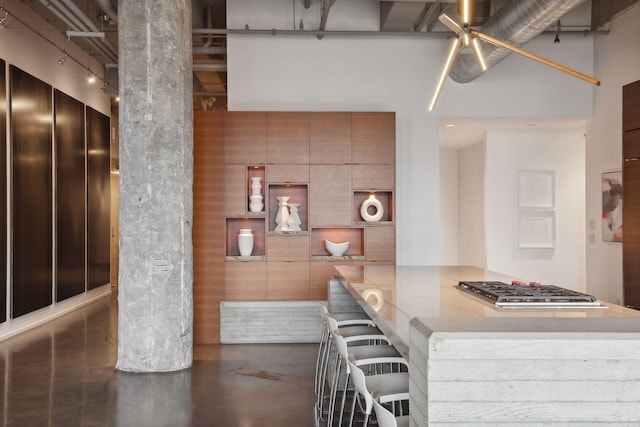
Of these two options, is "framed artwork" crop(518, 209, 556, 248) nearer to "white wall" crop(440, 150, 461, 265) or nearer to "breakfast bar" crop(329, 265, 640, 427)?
"white wall" crop(440, 150, 461, 265)

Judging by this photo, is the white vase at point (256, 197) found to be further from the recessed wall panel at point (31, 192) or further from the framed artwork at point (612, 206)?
the framed artwork at point (612, 206)

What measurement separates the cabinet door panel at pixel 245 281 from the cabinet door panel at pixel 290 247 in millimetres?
230

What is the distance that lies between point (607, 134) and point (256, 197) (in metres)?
4.48

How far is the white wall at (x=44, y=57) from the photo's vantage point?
7.34 meters

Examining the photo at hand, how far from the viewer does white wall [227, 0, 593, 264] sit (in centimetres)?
761

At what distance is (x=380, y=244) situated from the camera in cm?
711

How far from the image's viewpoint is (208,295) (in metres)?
6.90

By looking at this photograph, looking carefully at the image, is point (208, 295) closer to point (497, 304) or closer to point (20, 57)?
point (20, 57)

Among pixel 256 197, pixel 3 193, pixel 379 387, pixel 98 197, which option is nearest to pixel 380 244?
pixel 256 197

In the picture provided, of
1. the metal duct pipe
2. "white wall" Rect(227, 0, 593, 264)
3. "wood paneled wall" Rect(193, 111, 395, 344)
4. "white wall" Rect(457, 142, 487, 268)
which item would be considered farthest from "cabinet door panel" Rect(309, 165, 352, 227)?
"white wall" Rect(457, 142, 487, 268)

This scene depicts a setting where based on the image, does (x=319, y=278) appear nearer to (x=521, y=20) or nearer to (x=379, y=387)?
(x=521, y=20)

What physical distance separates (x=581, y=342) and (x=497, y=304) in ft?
4.31

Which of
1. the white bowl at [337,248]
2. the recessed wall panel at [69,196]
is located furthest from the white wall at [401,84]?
the recessed wall panel at [69,196]

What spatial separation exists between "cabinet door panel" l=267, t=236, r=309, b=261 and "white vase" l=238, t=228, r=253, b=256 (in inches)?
9.3
